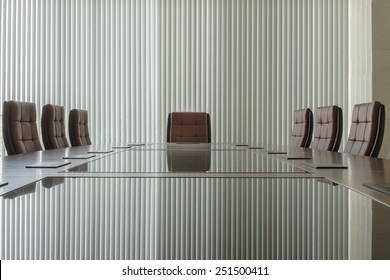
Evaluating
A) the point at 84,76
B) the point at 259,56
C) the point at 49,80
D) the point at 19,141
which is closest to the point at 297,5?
the point at 259,56

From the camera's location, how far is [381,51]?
21.5ft

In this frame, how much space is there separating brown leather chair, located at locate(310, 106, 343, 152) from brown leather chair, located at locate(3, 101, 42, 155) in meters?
2.48

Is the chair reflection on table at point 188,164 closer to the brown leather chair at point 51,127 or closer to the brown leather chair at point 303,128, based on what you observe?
the brown leather chair at point 51,127

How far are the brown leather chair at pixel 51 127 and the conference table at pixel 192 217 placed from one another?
3.14m

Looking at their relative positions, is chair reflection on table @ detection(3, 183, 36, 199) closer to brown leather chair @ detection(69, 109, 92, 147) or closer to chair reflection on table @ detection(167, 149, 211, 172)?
chair reflection on table @ detection(167, 149, 211, 172)

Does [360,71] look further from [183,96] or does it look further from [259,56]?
[183,96]

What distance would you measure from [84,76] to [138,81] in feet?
2.43

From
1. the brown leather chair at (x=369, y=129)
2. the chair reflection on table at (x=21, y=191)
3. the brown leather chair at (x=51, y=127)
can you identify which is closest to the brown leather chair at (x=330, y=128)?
the brown leather chair at (x=369, y=129)

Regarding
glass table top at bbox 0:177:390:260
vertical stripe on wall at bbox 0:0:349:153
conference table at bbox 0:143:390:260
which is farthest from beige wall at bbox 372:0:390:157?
glass table top at bbox 0:177:390:260

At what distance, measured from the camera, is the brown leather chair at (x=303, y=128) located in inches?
204

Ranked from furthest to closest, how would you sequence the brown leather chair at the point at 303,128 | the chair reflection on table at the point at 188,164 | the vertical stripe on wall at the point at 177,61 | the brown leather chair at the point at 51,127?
the vertical stripe on wall at the point at 177,61 → the brown leather chair at the point at 303,128 → the brown leather chair at the point at 51,127 → the chair reflection on table at the point at 188,164

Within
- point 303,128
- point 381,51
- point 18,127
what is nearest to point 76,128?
point 18,127

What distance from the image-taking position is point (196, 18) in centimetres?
726

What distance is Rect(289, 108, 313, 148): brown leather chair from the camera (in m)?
5.17
